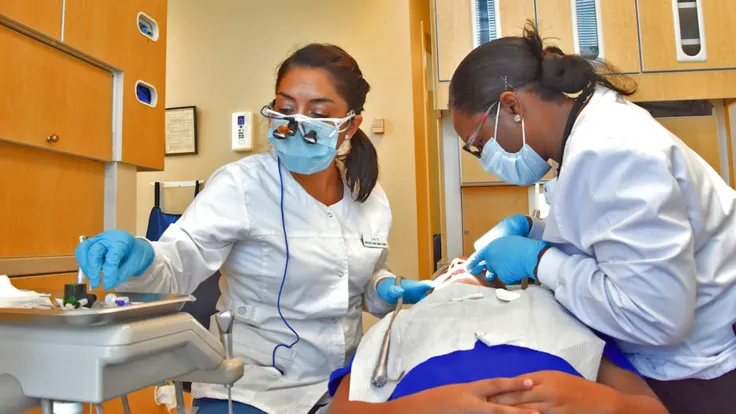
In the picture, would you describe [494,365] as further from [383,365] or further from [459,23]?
[459,23]

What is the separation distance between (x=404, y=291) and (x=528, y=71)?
1.78 ft

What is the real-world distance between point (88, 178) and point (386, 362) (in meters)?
1.37

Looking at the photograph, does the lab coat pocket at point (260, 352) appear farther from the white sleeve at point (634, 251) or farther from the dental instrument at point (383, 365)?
the white sleeve at point (634, 251)

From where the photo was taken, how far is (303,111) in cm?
122

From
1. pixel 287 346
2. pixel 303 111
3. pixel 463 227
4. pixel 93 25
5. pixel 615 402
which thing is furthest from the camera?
pixel 463 227

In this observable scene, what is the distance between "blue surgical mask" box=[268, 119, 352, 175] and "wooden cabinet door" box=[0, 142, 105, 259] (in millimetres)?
784

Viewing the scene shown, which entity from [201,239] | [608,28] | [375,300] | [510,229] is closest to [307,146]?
[201,239]

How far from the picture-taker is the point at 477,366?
715 millimetres

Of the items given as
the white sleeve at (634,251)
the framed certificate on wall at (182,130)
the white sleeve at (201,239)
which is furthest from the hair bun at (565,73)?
the framed certificate on wall at (182,130)

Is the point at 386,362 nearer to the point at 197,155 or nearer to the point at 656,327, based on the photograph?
the point at 656,327

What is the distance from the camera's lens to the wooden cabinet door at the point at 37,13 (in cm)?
136

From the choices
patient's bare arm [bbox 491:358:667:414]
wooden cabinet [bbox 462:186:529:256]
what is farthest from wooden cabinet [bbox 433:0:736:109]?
patient's bare arm [bbox 491:358:667:414]

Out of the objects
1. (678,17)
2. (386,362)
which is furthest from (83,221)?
(678,17)

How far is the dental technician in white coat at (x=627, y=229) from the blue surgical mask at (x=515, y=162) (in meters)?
0.03
